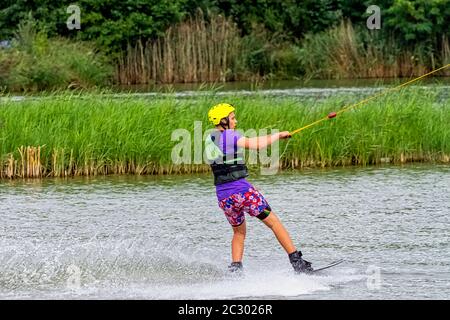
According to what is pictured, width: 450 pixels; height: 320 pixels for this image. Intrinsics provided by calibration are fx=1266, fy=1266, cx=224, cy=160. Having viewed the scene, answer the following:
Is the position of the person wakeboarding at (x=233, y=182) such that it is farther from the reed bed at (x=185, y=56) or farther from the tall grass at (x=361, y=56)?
the tall grass at (x=361, y=56)

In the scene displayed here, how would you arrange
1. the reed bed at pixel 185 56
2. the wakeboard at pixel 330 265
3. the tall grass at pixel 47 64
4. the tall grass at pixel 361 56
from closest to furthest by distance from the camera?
1. the wakeboard at pixel 330 265
2. the tall grass at pixel 47 64
3. the reed bed at pixel 185 56
4. the tall grass at pixel 361 56

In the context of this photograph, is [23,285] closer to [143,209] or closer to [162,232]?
[162,232]

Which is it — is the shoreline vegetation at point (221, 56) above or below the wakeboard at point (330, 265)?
above

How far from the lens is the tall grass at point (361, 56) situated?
40.5m

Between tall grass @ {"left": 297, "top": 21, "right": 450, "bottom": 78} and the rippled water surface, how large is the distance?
822 inches

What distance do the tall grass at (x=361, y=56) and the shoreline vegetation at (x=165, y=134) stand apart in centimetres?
1922

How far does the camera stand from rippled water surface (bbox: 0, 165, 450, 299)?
11328 millimetres

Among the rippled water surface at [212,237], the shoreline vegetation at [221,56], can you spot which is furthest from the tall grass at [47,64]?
the rippled water surface at [212,237]

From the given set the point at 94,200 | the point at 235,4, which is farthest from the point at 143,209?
the point at 235,4

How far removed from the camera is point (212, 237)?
14172mm

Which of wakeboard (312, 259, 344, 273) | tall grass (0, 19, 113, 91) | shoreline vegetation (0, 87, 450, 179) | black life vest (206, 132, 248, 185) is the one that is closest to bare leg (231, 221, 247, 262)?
black life vest (206, 132, 248, 185)

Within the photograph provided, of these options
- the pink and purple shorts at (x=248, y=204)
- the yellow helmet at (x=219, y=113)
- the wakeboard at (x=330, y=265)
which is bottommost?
the wakeboard at (x=330, y=265)

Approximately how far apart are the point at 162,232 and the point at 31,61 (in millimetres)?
23882

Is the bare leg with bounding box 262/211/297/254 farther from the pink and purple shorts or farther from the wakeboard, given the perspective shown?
the wakeboard
